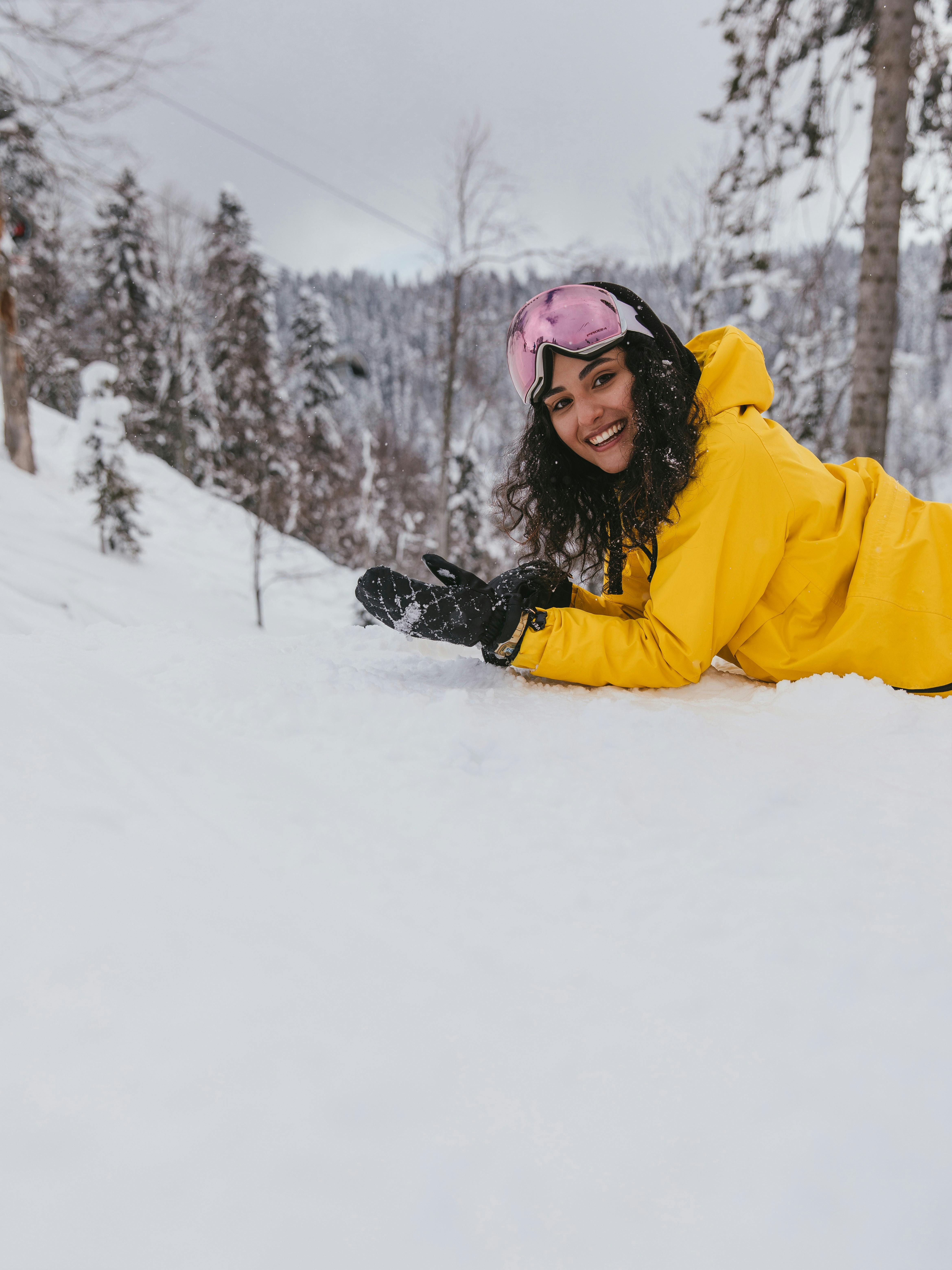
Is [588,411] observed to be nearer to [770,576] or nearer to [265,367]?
[770,576]

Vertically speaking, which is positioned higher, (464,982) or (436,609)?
(436,609)

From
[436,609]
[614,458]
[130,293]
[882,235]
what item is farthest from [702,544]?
[130,293]

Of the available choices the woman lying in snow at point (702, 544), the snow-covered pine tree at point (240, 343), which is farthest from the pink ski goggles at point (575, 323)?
the snow-covered pine tree at point (240, 343)

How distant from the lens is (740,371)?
1.88 m

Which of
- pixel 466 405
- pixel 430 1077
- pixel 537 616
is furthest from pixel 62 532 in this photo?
pixel 430 1077

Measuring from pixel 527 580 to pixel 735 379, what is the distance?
80 centimetres

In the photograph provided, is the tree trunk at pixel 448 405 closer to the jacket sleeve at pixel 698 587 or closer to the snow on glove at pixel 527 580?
the snow on glove at pixel 527 580

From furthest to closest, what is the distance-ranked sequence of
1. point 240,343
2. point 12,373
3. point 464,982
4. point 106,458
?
point 240,343 → point 106,458 → point 12,373 → point 464,982

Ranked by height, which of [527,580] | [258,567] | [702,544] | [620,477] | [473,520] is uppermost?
[473,520]

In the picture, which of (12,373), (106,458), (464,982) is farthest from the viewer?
(106,458)

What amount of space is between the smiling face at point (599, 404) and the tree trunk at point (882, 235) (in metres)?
2.88

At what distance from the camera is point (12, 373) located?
30.3 ft

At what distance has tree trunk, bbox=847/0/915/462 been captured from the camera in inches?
157

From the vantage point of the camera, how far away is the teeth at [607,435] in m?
1.91
